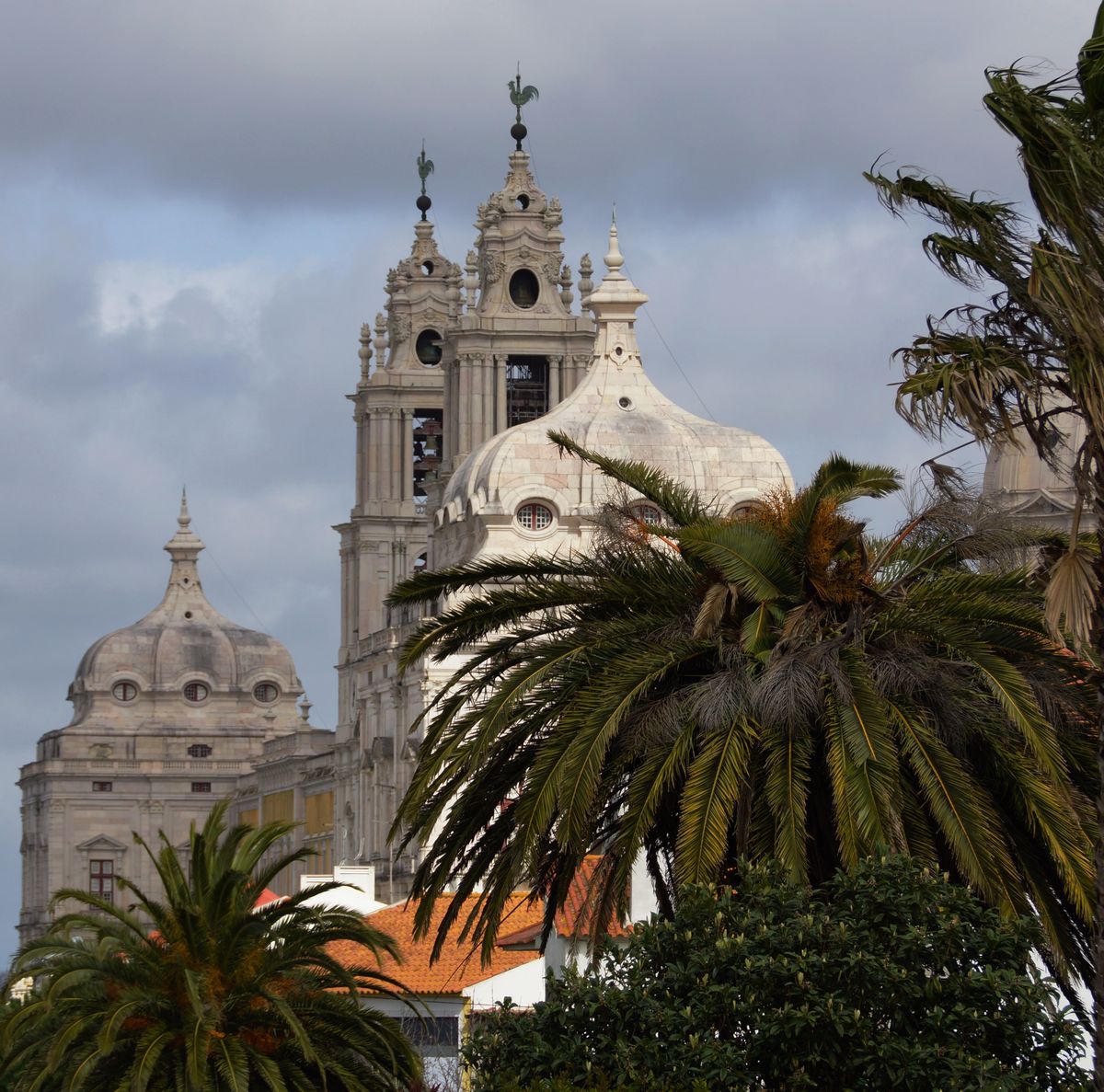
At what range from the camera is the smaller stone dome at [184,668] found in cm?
15562

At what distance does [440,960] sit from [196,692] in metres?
100

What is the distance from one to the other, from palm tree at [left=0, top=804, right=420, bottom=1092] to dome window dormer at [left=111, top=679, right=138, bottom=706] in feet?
390

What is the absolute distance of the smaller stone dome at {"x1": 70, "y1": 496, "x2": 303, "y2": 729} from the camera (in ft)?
511

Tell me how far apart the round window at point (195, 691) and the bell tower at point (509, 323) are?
175 feet

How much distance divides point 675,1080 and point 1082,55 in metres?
10.5

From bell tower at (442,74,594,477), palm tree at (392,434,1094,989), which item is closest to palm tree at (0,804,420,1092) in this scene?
palm tree at (392,434,1094,989)

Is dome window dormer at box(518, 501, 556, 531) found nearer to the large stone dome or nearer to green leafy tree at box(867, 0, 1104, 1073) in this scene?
the large stone dome

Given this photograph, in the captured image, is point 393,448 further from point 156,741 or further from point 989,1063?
point 989,1063

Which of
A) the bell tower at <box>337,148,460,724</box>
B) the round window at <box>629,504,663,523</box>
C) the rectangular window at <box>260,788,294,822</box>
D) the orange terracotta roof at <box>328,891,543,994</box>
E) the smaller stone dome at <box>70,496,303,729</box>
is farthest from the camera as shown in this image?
the smaller stone dome at <box>70,496,303,729</box>

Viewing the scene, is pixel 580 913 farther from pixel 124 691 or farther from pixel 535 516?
pixel 124 691

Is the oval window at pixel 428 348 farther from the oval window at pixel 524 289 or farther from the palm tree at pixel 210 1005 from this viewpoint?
the palm tree at pixel 210 1005

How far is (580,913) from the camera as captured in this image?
33.6m

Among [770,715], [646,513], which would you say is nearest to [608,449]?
[646,513]

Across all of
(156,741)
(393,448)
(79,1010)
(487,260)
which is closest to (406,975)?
(79,1010)
